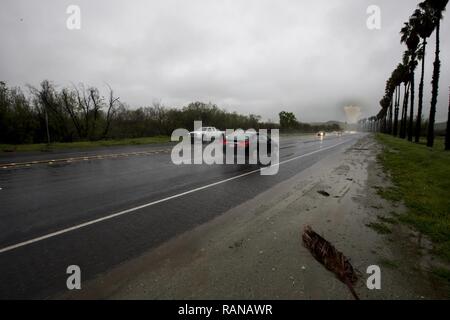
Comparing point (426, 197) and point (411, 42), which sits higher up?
point (411, 42)

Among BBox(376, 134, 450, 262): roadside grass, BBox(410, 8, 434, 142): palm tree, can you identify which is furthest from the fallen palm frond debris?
BBox(410, 8, 434, 142): palm tree

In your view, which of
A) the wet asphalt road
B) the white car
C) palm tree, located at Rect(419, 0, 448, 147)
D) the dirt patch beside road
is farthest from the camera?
the white car

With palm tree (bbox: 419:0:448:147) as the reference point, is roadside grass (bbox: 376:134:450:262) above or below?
below

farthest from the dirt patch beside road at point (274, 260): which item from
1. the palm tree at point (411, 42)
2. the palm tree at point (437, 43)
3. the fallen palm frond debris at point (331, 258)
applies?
the palm tree at point (411, 42)

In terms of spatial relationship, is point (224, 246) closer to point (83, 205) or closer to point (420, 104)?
point (83, 205)

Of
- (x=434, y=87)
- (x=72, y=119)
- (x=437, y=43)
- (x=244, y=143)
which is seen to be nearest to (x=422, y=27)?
(x=437, y=43)

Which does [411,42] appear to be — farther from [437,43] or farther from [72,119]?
[72,119]

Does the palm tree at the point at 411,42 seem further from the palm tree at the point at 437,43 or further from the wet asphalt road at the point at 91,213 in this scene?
the wet asphalt road at the point at 91,213

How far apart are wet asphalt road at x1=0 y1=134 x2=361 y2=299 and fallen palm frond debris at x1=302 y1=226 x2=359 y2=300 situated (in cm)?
212

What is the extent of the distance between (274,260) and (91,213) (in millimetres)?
4113

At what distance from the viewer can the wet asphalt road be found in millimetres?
3193

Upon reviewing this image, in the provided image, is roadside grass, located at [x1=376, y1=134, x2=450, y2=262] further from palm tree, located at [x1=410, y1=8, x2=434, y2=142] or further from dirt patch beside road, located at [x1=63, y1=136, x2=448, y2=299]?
palm tree, located at [x1=410, y1=8, x2=434, y2=142]

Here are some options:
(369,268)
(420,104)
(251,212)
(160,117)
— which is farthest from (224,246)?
(160,117)

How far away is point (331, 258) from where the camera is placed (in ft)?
11.1
